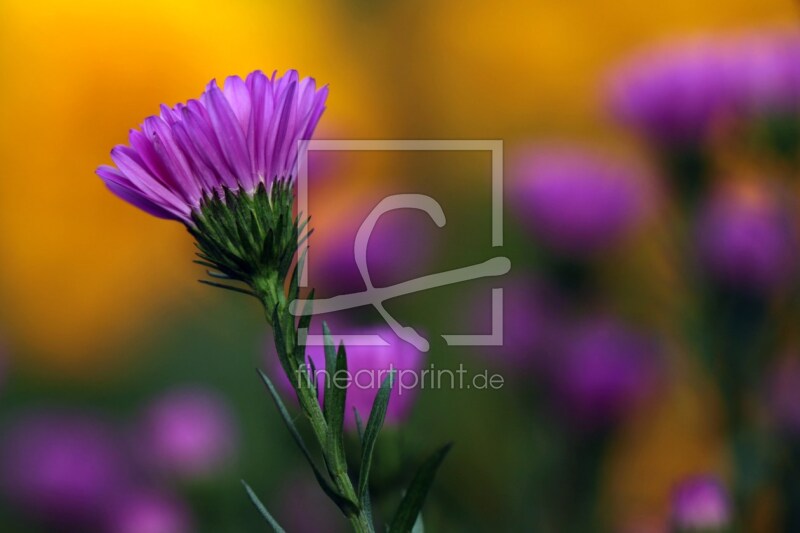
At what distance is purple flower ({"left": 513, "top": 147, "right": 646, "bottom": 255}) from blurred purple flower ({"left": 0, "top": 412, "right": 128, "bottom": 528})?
45 centimetres

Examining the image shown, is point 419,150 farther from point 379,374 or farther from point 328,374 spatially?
point 328,374

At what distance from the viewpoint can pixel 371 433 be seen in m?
0.27

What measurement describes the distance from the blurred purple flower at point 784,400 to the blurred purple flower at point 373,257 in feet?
1.01

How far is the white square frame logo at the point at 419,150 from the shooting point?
0.49 m

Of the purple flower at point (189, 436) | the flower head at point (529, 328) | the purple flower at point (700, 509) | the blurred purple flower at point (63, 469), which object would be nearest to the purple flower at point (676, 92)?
the flower head at point (529, 328)

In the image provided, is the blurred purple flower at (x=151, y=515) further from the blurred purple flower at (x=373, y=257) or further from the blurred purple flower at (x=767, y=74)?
the blurred purple flower at (x=767, y=74)

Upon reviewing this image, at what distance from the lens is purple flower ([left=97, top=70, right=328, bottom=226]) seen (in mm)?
297

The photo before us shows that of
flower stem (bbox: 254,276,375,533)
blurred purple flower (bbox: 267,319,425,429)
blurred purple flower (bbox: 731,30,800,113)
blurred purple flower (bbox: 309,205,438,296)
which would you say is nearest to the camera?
flower stem (bbox: 254,276,375,533)

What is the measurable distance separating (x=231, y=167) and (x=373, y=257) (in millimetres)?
490

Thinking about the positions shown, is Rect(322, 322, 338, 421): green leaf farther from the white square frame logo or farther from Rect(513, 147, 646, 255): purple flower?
Rect(513, 147, 646, 255): purple flower

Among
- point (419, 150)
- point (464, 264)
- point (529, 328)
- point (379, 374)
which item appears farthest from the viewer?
point (419, 150)

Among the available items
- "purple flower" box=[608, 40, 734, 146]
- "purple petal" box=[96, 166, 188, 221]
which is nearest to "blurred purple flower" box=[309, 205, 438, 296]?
"purple flower" box=[608, 40, 734, 146]

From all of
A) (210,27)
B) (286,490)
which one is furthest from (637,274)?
(210,27)

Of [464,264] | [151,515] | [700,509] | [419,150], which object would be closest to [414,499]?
[700,509]
